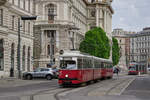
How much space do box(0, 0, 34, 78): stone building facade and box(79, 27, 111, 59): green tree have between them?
102 ft

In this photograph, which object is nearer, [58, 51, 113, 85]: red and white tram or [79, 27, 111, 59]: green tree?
[58, 51, 113, 85]: red and white tram

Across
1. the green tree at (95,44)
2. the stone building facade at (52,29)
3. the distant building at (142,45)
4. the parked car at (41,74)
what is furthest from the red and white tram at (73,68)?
the distant building at (142,45)

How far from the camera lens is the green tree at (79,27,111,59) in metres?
91.2

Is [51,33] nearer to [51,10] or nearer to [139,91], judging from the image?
[51,10]

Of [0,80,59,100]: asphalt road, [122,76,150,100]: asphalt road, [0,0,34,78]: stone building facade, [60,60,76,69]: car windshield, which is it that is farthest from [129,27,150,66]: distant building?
[0,80,59,100]: asphalt road

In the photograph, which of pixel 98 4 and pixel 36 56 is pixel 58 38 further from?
pixel 98 4

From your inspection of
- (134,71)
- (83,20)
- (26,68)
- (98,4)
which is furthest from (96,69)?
(98,4)

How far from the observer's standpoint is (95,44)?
91875mm

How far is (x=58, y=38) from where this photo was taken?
8056 cm

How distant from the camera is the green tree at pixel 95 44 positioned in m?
91.2

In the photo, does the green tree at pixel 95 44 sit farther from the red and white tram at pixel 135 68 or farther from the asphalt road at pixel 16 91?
the asphalt road at pixel 16 91

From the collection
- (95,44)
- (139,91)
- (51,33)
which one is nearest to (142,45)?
(95,44)

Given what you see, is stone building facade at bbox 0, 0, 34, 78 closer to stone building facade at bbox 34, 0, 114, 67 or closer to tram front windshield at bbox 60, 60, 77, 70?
stone building facade at bbox 34, 0, 114, 67

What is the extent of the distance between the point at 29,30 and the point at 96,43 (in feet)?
114
